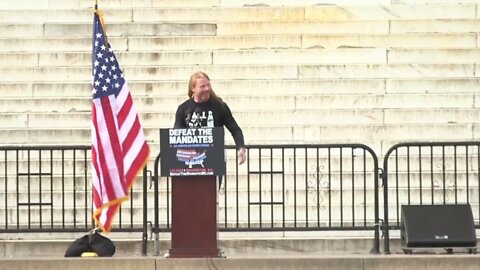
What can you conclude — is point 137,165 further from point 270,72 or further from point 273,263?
point 270,72

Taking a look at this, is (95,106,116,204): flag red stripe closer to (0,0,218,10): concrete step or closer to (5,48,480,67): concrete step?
(5,48,480,67): concrete step

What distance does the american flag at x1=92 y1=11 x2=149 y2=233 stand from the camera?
42.1 feet

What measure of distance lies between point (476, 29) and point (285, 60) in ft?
10.0

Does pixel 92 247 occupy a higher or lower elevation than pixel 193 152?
lower

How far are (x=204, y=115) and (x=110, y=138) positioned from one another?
3.15ft

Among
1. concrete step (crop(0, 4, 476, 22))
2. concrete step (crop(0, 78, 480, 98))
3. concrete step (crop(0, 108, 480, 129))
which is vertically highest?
concrete step (crop(0, 4, 476, 22))

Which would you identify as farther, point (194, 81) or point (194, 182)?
point (194, 81)

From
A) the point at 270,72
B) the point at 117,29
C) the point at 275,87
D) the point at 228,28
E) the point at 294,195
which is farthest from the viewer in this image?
the point at 228,28

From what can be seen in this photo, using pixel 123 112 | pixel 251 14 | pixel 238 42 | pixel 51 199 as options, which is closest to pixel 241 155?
pixel 123 112

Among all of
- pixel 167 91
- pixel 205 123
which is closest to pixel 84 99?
pixel 167 91

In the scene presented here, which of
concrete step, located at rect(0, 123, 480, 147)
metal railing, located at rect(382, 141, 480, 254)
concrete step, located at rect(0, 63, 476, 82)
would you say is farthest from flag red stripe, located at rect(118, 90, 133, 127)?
concrete step, located at rect(0, 63, 476, 82)

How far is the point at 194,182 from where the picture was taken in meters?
12.6

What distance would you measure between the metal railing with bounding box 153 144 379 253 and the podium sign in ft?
3.48

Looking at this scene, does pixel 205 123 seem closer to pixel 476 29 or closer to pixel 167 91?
pixel 167 91
